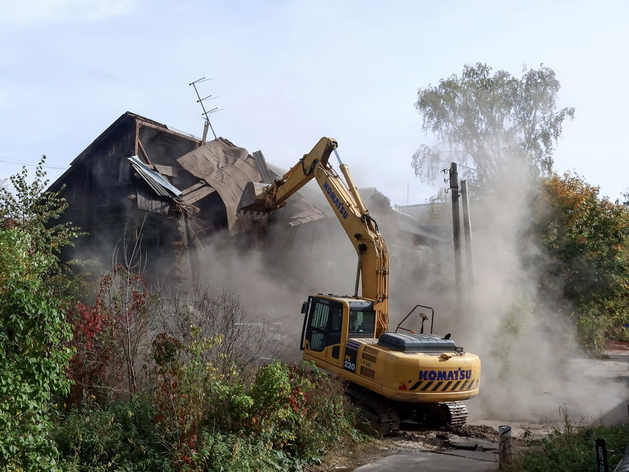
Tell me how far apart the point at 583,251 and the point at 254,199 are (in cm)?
1283

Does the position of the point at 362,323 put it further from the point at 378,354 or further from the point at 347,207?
the point at 347,207

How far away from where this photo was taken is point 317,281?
1978cm

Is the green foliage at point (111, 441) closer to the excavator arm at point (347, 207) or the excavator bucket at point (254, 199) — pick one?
the excavator arm at point (347, 207)

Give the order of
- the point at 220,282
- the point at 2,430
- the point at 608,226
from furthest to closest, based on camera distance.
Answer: the point at 608,226 → the point at 220,282 → the point at 2,430

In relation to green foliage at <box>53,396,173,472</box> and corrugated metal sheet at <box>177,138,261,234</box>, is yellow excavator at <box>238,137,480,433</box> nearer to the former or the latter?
green foliage at <box>53,396,173,472</box>

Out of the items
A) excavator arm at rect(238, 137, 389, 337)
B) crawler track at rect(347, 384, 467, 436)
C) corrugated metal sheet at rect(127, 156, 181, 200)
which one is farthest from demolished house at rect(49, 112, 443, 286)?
crawler track at rect(347, 384, 467, 436)

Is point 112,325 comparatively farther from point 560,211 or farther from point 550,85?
point 550,85

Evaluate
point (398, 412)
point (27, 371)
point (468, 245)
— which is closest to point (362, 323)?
point (398, 412)

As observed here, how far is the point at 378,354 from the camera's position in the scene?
1064cm

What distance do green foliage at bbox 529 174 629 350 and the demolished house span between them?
8.07m

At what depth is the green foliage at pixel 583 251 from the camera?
68.5ft

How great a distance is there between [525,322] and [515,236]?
5.00 m

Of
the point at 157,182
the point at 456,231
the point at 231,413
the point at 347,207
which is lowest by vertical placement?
the point at 231,413

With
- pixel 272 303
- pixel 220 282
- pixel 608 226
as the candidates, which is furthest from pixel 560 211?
pixel 220 282
